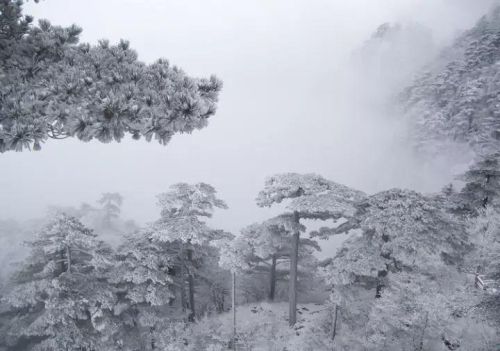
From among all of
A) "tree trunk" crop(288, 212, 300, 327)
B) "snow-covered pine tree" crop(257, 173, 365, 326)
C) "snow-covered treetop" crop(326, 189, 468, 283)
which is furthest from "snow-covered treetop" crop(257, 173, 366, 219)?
"tree trunk" crop(288, 212, 300, 327)

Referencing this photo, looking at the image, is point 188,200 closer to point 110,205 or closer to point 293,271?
point 293,271

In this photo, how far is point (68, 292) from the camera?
12.9m

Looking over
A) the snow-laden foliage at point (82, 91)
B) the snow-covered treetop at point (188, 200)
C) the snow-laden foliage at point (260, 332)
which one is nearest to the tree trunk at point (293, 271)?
the snow-laden foliage at point (260, 332)

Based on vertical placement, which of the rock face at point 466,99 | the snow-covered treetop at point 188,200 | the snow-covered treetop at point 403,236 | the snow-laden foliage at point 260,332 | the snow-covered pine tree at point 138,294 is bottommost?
the snow-laden foliage at point 260,332

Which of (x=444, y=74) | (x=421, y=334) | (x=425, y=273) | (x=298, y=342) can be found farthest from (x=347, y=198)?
(x=444, y=74)

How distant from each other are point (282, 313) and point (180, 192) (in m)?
11.0

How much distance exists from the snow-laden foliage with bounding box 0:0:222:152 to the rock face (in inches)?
1559

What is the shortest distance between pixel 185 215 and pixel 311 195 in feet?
24.6

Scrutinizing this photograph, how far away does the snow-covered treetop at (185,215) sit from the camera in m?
15.3

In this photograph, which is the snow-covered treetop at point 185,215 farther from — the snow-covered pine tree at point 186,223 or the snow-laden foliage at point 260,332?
the snow-laden foliage at point 260,332

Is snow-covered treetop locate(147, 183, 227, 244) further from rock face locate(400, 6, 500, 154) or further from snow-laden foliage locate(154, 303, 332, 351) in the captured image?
rock face locate(400, 6, 500, 154)

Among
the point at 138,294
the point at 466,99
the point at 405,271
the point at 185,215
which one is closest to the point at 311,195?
the point at 405,271

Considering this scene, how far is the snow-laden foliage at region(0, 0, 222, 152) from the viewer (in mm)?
3432

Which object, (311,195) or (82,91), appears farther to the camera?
(311,195)
